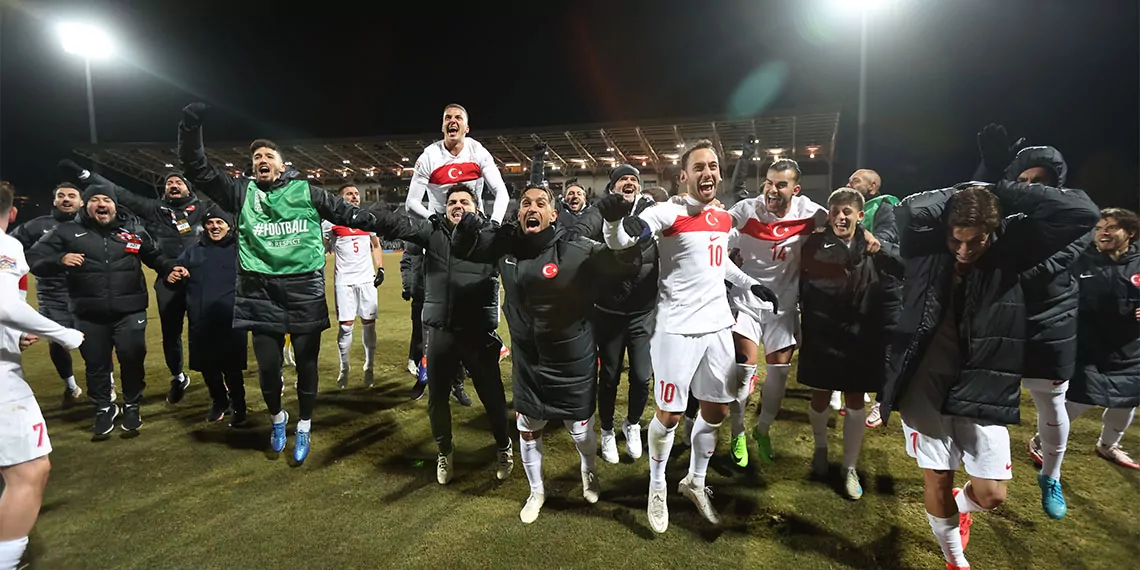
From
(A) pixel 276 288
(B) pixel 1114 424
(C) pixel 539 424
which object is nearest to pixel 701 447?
(C) pixel 539 424

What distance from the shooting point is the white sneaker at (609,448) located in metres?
4.52

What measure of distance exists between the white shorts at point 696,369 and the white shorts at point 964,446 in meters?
1.05

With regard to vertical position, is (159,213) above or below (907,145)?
below

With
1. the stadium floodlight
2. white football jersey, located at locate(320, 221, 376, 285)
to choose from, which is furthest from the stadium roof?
white football jersey, located at locate(320, 221, 376, 285)

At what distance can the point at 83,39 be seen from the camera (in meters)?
18.9

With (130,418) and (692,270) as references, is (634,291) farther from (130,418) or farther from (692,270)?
(130,418)

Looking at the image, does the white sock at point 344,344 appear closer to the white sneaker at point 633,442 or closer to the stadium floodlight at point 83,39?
the white sneaker at point 633,442

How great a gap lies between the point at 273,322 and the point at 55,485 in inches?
81.8

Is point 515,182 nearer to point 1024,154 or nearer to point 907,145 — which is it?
point 907,145

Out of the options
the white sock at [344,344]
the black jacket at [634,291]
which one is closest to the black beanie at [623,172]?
the black jacket at [634,291]

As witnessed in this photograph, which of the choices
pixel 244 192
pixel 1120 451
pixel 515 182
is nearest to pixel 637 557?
pixel 244 192

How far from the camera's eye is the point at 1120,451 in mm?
4484

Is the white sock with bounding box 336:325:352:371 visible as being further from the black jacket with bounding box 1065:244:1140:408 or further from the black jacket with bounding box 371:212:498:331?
the black jacket with bounding box 1065:244:1140:408

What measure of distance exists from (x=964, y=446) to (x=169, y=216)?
8373mm
